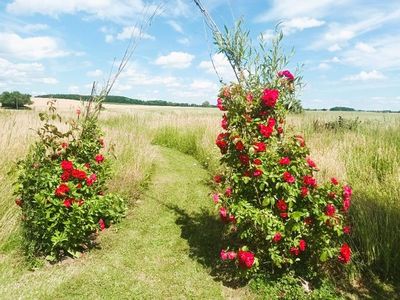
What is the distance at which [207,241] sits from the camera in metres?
5.13

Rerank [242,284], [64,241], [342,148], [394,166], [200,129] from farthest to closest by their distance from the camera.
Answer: [200,129] < [342,148] < [394,166] < [64,241] < [242,284]

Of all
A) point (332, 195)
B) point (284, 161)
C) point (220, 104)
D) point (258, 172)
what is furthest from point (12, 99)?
point (332, 195)

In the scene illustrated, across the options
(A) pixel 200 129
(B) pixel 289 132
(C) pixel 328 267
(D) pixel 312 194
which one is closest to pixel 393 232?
(C) pixel 328 267

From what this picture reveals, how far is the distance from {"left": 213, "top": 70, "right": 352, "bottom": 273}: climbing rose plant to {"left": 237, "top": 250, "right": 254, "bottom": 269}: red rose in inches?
0.4

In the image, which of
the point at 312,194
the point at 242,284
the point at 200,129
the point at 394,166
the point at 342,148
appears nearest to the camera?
the point at 312,194

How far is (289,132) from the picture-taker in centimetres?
412

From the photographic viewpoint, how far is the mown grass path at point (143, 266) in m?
3.85

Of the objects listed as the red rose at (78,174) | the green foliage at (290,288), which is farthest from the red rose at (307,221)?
the red rose at (78,174)

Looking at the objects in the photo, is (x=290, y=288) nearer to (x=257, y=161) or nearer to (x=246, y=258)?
(x=246, y=258)

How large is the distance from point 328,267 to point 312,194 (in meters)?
1.05

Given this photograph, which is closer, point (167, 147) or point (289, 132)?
point (289, 132)

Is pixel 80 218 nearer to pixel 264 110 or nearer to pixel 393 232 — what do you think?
pixel 264 110

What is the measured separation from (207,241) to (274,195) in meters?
1.82

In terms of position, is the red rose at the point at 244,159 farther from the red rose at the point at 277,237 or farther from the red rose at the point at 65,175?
the red rose at the point at 65,175
